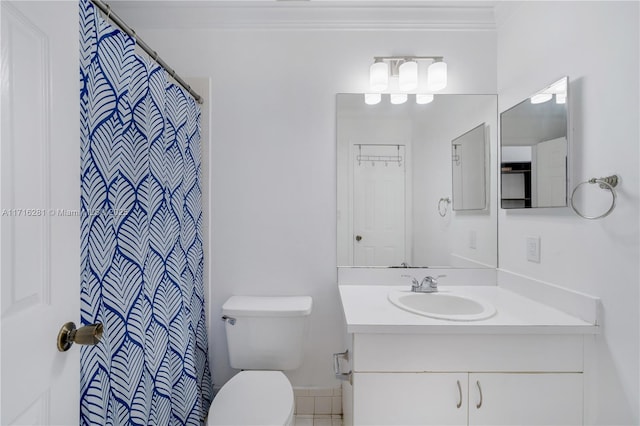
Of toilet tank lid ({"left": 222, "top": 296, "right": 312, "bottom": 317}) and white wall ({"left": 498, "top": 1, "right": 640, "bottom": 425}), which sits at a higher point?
white wall ({"left": 498, "top": 1, "right": 640, "bottom": 425})

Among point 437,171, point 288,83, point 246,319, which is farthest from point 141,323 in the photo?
point 437,171

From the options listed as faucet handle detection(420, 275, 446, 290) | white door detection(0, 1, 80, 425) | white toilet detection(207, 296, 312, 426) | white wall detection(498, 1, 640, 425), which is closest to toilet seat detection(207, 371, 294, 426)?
white toilet detection(207, 296, 312, 426)

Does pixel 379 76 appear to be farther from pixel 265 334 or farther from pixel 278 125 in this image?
pixel 265 334

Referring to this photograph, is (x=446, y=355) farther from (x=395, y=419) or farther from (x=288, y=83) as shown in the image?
(x=288, y=83)

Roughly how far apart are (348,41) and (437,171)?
3.00 ft

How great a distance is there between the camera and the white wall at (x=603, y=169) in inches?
40.4

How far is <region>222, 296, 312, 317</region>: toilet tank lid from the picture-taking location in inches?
64.7

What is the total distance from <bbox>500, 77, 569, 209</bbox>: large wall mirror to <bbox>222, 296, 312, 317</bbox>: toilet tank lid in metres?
1.20

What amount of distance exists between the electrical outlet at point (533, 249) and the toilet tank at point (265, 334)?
3.69ft

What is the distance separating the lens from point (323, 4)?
1746 millimetres

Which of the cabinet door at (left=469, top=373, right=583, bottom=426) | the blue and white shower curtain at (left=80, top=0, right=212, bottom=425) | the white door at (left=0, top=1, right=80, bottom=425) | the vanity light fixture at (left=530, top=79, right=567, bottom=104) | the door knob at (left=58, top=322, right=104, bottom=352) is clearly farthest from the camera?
the vanity light fixture at (left=530, top=79, right=567, bottom=104)

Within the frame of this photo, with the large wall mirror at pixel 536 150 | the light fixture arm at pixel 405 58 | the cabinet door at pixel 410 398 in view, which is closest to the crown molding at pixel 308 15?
the light fixture arm at pixel 405 58

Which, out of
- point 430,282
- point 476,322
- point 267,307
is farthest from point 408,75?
point 267,307

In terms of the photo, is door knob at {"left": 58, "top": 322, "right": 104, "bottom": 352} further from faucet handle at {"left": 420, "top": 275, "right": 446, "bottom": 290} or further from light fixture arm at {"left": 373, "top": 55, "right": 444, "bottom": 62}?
light fixture arm at {"left": 373, "top": 55, "right": 444, "bottom": 62}
